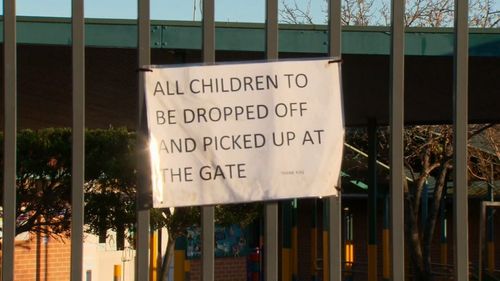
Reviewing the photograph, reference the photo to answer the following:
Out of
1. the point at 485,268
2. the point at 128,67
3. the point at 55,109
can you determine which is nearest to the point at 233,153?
the point at 128,67

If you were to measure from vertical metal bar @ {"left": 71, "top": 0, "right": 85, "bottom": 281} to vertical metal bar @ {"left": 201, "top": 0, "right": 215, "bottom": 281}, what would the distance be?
1.65 ft

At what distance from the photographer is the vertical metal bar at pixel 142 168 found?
365cm

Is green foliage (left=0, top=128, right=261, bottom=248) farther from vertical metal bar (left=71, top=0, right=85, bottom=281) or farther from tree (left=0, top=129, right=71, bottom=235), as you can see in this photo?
vertical metal bar (left=71, top=0, right=85, bottom=281)

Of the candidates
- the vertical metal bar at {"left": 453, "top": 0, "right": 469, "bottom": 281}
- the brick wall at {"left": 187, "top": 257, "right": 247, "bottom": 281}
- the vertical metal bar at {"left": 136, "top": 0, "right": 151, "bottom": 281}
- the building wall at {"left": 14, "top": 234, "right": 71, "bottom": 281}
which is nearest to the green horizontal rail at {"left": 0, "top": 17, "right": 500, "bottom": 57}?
the vertical metal bar at {"left": 453, "top": 0, "right": 469, "bottom": 281}

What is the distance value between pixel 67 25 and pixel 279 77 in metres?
4.84

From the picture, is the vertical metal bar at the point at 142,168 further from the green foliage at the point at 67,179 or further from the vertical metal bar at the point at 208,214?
the green foliage at the point at 67,179

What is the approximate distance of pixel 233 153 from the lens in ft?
12.1

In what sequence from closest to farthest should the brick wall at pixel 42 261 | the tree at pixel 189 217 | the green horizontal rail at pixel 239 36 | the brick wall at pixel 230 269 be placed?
1. the green horizontal rail at pixel 239 36
2. the tree at pixel 189 217
3. the brick wall at pixel 42 261
4. the brick wall at pixel 230 269

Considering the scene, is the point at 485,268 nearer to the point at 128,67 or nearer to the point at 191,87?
the point at 128,67

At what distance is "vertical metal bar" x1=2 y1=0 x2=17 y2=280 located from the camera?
3.61 meters

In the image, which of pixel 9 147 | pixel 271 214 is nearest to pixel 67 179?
pixel 9 147

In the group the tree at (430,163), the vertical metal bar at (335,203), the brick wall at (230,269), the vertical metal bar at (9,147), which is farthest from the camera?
the brick wall at (230,269)

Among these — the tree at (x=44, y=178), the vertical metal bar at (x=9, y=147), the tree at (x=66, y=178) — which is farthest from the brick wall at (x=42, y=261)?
the vertical metal bar at (x=9, y=147)

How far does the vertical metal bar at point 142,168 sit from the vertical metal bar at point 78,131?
0.23 metres
